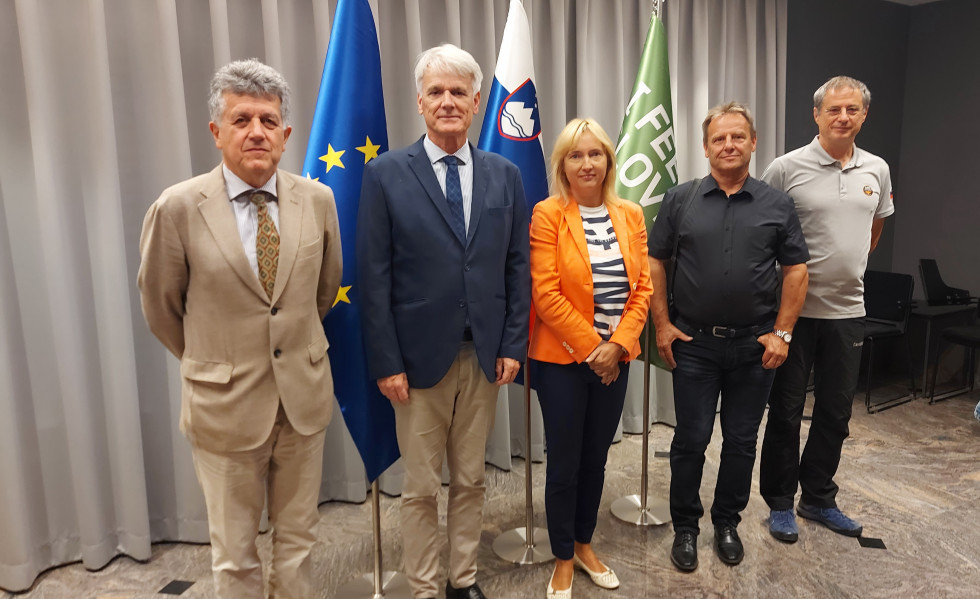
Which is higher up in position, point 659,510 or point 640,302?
point 640,302

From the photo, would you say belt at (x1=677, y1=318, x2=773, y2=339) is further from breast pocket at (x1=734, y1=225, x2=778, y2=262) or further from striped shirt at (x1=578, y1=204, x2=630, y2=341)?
striped shirt at (x1=578, y1=204, x2=630, y2=341)

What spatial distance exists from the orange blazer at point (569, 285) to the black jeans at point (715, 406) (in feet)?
1.12

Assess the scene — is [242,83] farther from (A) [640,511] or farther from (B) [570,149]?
(A) [640,511]

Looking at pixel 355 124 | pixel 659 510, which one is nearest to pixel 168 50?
pixel 355 124

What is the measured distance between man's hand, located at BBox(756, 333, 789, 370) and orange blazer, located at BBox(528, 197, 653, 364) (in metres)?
0.51

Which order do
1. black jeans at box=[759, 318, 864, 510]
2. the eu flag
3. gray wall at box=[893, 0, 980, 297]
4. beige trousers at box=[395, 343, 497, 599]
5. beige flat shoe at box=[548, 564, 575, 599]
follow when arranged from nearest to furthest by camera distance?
1. beige trousers at box=[395, 343, 497, 599]
2. the eu flag
3. beige flat shoe at box=[548, 564, 575, 599]
4. black jeans at box=[759, 318, 864, 510]
5. gray wall at box=[893, 0, 980, 297]

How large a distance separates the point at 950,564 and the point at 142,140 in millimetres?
3609

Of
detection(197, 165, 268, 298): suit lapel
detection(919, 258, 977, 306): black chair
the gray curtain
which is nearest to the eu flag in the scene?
detection(197, 165, 268, 298): suit lapel

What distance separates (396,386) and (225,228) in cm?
68

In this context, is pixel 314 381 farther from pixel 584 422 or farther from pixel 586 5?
pixel 586 5

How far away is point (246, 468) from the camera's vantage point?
1732 millimetres

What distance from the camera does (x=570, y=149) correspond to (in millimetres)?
2127

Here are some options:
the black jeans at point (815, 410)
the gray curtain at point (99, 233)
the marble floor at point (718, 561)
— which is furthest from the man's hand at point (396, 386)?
the black jeans at point (815, 410)

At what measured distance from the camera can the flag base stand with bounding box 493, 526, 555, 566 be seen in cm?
256
